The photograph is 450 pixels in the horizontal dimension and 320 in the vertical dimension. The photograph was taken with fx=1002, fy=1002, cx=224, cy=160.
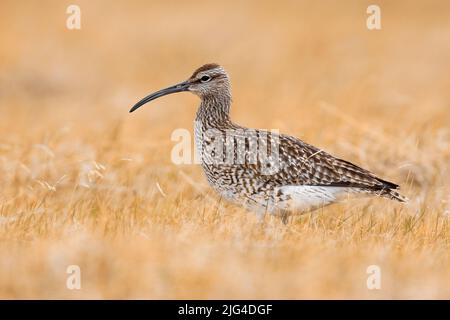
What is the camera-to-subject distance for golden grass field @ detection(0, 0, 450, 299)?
8141mm

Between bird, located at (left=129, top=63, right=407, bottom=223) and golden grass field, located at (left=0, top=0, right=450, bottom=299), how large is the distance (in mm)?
270

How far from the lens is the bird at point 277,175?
1087 cm

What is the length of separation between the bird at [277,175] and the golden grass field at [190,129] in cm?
27

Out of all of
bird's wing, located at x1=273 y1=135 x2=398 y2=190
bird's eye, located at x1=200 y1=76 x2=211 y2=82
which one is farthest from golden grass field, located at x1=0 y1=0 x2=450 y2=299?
bird's eye, located at x1=200 y1=76 x2=211 y2=82

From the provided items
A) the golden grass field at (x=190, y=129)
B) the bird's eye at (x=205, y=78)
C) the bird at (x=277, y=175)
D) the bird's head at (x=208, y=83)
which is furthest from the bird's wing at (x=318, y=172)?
the bird's eye at (x=205, y=78)

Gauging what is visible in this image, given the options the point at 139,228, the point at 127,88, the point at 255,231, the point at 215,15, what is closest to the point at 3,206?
the point at 139,228

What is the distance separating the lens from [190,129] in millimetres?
18172

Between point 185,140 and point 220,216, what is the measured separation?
17.5 feet

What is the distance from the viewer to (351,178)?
436 inches

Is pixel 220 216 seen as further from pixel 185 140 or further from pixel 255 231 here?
pixel 185 140

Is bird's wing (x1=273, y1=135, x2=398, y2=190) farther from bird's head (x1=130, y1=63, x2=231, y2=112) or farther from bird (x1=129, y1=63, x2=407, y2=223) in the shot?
bird's head (x1=130, y1=63, x2=231, y2=112)

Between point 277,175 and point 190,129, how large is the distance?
7285mm

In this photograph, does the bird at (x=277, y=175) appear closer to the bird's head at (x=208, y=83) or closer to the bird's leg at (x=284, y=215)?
the bird's leg at (x=284, y=215)
